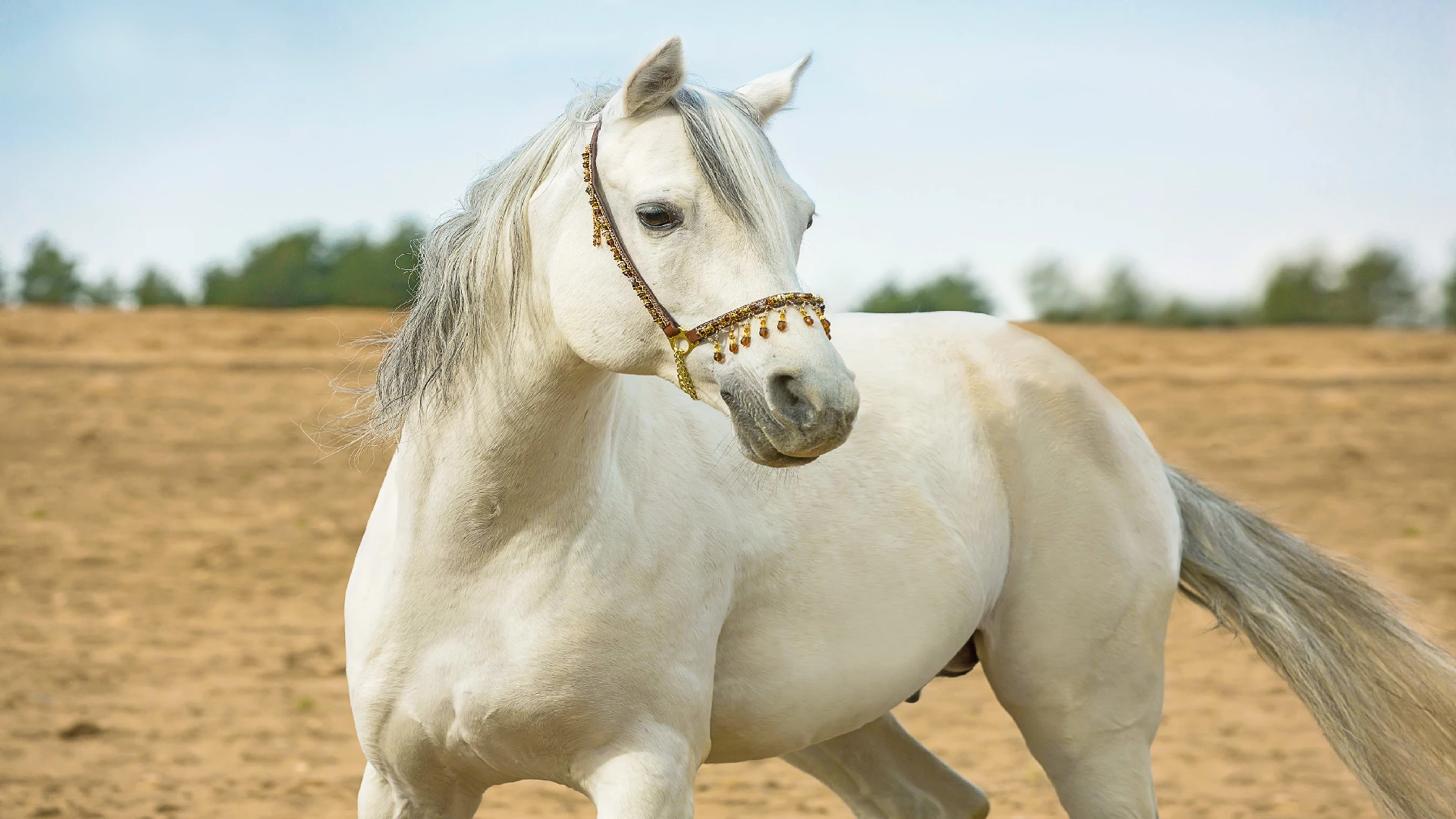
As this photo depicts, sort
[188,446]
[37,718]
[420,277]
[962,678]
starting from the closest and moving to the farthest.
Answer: [420,277] → [37,718] → [962,678] → [188,446]

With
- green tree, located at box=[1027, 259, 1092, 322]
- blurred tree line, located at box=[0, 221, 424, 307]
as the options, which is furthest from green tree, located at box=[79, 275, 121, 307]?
green tree, located at box=[1027, 259, 1092, 322]

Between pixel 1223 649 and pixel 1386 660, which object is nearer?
pixel 1386 660

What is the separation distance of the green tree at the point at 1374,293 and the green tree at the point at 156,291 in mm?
16805

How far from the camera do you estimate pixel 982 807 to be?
11.5 feet

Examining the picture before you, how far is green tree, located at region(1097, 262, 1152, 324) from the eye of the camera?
59.8ft

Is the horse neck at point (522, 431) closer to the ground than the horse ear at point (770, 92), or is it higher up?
closer to the ground

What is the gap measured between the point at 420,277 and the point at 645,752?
1.00m

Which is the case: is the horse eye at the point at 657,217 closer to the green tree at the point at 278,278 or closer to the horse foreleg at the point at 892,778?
the horse foreleg at the point at 892,778

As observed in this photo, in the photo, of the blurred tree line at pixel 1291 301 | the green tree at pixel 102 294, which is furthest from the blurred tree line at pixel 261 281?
the blurred tree line at pixel 1291 301

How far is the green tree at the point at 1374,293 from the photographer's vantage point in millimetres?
18797

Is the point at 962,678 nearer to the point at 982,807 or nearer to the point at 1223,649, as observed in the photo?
the point at 1223,649

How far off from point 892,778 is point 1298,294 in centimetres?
1800

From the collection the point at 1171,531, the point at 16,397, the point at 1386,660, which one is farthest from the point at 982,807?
the point at 16,397

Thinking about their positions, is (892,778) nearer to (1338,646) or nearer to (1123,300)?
(1338,646)
